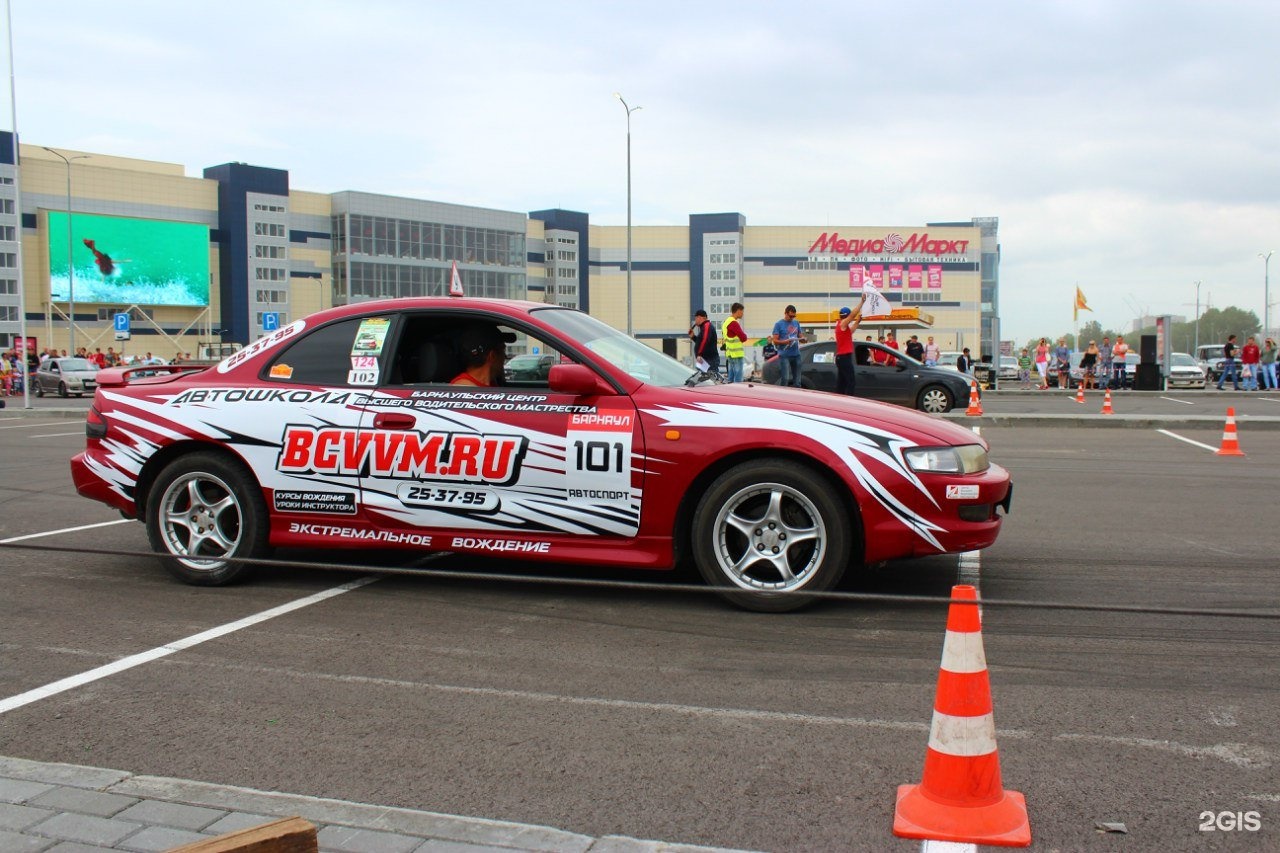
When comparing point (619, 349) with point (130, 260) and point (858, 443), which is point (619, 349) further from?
point (130, 260)

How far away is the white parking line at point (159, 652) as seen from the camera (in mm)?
4207

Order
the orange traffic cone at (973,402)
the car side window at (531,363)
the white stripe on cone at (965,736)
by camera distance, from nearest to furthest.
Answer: the white stripe on cone at (965,736) < the car side window at (531,363) < the orange traffic cone at (973,402)

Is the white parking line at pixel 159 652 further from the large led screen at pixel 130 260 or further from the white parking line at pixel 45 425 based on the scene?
the large led screen at pixel 130 260

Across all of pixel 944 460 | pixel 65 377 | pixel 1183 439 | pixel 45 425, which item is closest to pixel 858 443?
pixel 944 460

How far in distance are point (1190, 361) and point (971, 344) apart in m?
66.7

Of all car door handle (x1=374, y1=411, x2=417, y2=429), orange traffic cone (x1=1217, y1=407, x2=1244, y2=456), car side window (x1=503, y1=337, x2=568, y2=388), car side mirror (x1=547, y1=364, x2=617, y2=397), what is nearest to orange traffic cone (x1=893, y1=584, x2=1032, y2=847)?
car side mirror (x1=547, y1=364, x2=617, y2=397)

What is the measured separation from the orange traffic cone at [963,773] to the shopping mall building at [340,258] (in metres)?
53.4

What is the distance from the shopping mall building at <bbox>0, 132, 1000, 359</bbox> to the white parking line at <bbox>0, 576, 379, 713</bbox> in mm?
50768

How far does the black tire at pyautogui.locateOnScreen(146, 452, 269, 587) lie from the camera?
5980 millimetres

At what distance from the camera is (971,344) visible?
4053 inches

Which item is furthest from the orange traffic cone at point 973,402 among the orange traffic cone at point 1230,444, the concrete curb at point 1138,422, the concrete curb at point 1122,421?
the orange traffic cone at point 1230,444

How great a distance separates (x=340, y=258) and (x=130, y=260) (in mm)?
15063

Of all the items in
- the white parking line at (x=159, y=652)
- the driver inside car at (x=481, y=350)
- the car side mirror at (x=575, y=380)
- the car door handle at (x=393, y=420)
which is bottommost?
the white parking line at (x=159, y=652)

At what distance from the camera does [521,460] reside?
5523 mm
